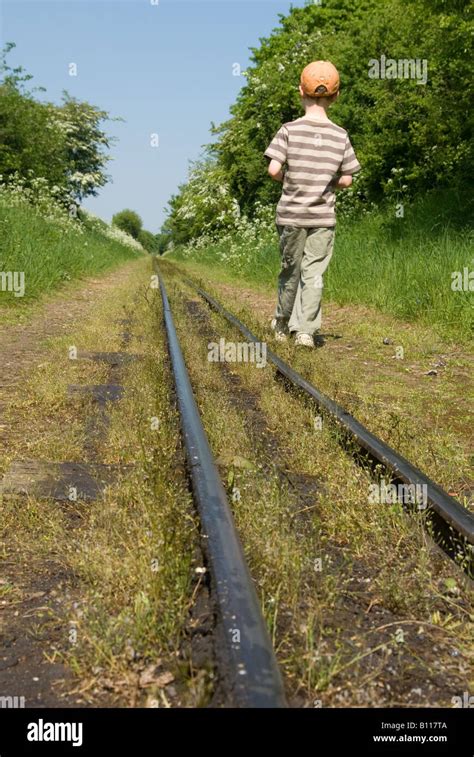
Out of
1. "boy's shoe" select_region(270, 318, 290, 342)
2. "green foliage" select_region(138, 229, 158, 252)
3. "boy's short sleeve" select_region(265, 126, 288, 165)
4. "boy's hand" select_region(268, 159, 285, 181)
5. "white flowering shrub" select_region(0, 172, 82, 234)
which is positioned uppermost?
"green foliage" select_region(138, 229, 158, 252)

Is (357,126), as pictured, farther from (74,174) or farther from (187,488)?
(74,174)

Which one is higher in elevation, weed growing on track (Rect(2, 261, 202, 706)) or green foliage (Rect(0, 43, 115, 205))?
green foliage (Rect(0, 43, 115, 205))

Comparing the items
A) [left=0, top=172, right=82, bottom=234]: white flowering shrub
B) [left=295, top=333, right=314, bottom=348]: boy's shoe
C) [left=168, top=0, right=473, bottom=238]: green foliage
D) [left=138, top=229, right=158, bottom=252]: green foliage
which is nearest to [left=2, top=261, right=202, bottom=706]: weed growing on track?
[left=295, top=333, right=314, bottom=348]: boy's shoe

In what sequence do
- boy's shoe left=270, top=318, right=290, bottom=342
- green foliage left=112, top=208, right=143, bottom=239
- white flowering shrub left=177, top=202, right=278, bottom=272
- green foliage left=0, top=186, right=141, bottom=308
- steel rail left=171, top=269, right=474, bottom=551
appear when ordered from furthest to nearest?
green foliage left=112, top=208, right=143, bottom=239 → white flowering shrub left=177, top=202, right=278, bottom=272 → green foliage left=0, top=186, right=141, bottom=308 → boy's shoe left=270, top=318, right=290, bottom=342 → steel rail left=171, top=269, right=474, bottom=551

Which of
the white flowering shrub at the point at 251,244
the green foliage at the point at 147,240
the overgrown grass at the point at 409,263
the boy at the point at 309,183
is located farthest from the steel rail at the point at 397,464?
the green foliage at the point at 147,240

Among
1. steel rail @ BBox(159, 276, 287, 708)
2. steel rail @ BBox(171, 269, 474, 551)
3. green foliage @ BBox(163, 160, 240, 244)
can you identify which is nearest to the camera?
steel rail @ BBox(159, 276, 287, 708)

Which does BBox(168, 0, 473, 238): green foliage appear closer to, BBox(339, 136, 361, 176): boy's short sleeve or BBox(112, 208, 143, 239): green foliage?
BBox(339, 136, 361, 176): boy's short sleeve

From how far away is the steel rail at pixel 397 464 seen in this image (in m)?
2.46

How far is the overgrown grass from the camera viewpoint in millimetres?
7664

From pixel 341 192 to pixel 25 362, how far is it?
1199 cm

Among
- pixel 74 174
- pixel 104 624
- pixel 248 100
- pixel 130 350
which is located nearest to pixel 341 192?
pixel 248 100

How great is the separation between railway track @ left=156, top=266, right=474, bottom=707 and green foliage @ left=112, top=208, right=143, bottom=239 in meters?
143

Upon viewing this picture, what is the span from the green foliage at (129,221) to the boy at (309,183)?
140182 millimetres

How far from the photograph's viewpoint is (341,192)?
16406 millimetres
